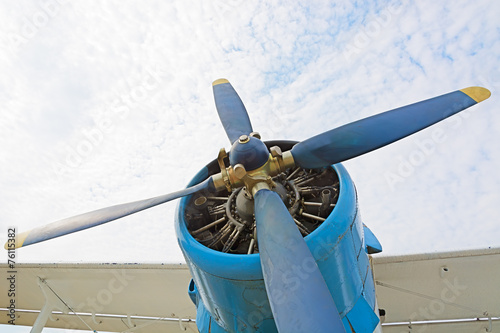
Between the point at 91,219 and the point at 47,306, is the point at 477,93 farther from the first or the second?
the point at 47,306

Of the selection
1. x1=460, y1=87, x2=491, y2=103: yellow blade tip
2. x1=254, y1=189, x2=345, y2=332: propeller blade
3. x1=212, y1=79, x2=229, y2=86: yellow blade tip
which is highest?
x1=212, y1=79, x2=229, y2=86: yellow blade tip

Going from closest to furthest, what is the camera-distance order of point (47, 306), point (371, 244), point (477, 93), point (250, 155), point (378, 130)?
1. point (250, 155)
2. point (378, 130)
3. point (477, 93)
4. point (371, 244)
5. point (47, 306)

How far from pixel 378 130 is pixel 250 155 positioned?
1604mm

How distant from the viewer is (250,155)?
4387mm

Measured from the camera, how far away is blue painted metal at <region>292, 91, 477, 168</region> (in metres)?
4.48

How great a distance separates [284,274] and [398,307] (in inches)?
238

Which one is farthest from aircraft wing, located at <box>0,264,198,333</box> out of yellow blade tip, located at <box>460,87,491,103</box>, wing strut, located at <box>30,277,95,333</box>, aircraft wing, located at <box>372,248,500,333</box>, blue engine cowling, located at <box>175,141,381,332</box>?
yellow blade tip, located at <box>460,87,491,103</box>

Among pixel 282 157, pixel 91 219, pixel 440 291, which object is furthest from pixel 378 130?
pixel 440 291

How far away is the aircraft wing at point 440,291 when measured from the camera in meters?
7.29

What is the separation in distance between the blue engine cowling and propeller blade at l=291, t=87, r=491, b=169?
0.45 meters

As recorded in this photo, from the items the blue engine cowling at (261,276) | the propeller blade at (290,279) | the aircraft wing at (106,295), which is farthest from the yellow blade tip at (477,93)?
the aircraft wing at (106,295)

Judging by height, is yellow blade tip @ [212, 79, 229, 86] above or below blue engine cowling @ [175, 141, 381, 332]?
above

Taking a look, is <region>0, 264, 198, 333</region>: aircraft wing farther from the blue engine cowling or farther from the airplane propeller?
the blue engine cowling

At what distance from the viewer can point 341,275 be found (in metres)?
4.21
